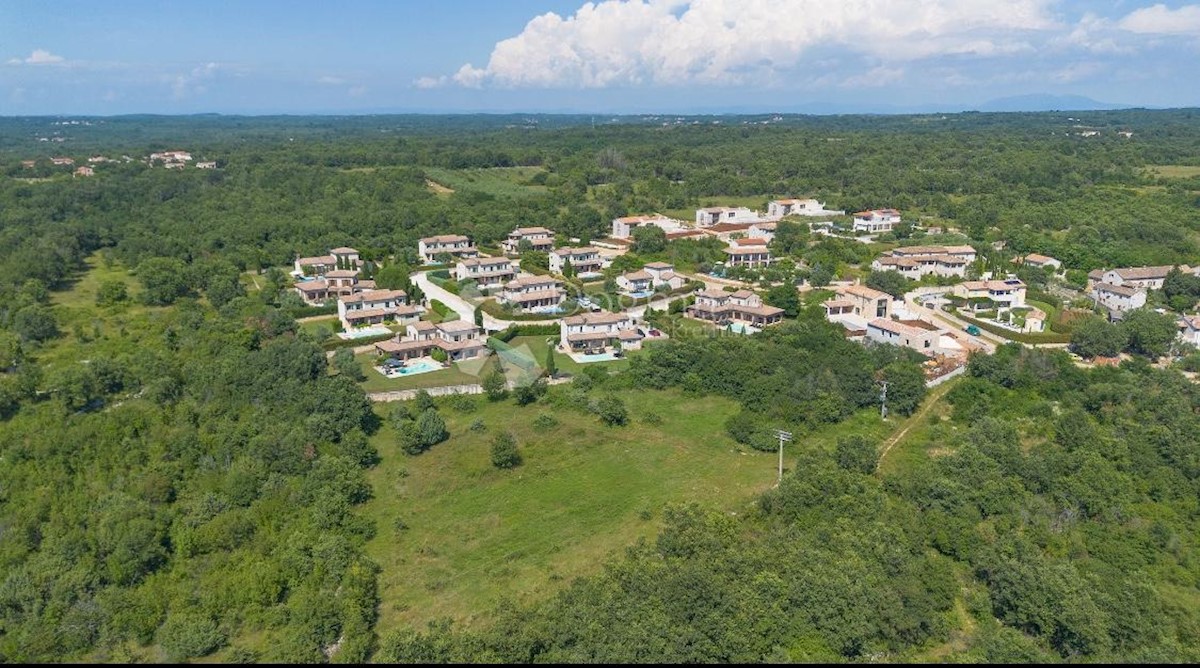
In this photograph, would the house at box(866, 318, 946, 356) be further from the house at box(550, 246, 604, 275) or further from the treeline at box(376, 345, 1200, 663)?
the house at box(550, 246, 604, 275)

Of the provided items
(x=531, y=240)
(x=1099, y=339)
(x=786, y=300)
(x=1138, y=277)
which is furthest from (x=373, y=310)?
(x=1138, y=277)

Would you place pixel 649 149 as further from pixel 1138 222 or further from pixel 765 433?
pixel 765 433

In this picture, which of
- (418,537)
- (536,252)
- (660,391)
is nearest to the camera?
(418,537)

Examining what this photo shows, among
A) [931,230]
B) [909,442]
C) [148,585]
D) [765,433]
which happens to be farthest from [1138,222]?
[148,585]

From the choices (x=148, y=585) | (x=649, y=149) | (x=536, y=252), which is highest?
(x=649, y=149)

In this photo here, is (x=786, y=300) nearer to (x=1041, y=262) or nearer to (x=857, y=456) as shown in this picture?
(x=857, y=456)

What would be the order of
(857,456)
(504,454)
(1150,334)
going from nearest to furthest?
(857,456), (504,454), (1150,334)
